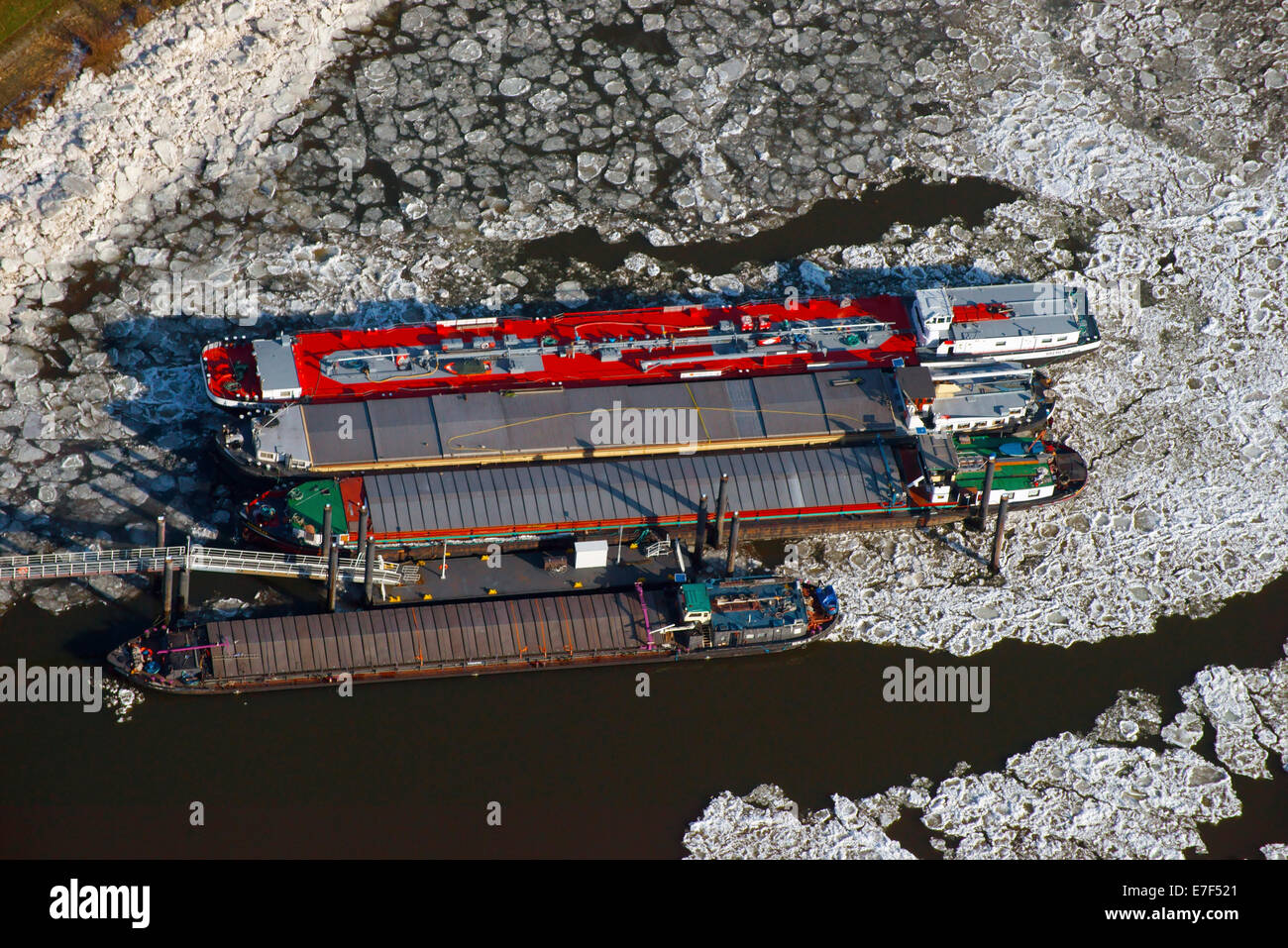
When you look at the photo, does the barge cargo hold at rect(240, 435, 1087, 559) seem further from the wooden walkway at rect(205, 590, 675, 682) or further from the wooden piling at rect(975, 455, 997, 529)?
the wooden walkway at rect(205, 590, 675, 682)

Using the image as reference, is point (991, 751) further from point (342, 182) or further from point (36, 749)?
point (342, 182)

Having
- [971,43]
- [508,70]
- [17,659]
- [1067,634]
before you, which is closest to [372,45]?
[508,70]

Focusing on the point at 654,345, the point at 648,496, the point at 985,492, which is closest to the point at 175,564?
the point at 648,496

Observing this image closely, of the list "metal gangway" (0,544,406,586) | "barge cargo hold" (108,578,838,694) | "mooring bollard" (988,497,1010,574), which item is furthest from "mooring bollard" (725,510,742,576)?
"metal gangway" (0,544,406,586)

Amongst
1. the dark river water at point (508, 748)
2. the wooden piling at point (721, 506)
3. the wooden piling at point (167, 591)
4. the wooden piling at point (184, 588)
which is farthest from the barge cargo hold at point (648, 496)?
the wooden piling at point (167, 591)

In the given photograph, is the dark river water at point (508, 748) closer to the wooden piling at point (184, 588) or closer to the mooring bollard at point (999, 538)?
the wooden piling at point (184, 588)

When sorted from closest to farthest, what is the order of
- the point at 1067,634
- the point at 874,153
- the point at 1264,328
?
the point at 1067,634 → the point at 1264,328 → the point at 874,153
